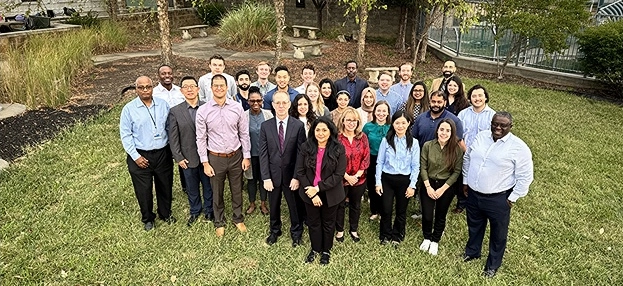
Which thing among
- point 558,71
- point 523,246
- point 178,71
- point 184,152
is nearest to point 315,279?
point 184,152

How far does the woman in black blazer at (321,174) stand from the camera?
3799 mm

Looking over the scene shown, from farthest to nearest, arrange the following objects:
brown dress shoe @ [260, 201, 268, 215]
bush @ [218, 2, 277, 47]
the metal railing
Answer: bush @ [218, 2, 277, 47] → the metal railing → brown dress shoe @ [260, 201, 268, 215]

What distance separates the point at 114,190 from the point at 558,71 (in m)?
11.1

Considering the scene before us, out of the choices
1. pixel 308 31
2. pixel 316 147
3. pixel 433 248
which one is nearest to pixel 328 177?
pixel 316 147

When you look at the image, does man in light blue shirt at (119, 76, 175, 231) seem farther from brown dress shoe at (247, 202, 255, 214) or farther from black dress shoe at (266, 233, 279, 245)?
black dress shoe at (266, 233, 279, 245)

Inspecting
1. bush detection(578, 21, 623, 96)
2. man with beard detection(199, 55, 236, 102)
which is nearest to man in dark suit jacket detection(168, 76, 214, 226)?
man with beard detection(199, 55, 236, 102)

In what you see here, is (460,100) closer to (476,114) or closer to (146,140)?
(476,114)

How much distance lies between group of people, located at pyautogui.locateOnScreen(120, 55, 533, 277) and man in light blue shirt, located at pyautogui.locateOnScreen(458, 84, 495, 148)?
0.01 meters

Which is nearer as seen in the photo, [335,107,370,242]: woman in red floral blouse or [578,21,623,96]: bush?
[335,107,370,242]: woman in red floral blouse

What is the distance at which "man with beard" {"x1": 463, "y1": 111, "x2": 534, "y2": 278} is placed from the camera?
3.52 meters

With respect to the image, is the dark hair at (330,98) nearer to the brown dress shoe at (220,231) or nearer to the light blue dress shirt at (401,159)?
the light blue dress shirt at (401,159)

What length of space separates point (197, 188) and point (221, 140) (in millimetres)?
860

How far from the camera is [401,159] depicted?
408 centimetres

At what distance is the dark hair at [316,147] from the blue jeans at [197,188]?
1.41 metres
